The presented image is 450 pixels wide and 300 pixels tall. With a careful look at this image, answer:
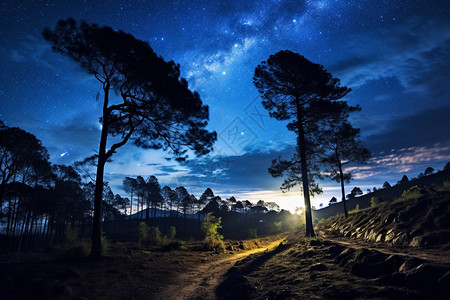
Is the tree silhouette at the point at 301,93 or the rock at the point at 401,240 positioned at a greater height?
the tree silhouette at the point at 301,93

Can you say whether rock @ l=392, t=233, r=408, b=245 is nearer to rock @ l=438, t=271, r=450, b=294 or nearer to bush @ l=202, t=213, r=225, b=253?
rock @ l=438, t=271, r=450, b=294

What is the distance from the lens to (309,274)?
6.80 m

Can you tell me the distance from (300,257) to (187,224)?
79.6 m

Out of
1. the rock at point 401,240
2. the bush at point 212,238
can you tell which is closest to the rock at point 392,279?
the rock at point 401,240

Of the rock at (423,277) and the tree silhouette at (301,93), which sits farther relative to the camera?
the tree silhouette at (301,93)

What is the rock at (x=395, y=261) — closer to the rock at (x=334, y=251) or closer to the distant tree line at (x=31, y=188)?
the rock at (x=334, y=251)

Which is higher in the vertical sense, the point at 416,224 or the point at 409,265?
the point at 416,224

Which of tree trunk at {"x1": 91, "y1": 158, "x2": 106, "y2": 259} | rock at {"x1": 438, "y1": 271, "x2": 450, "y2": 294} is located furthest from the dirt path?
rock at {"x1": 438, "y1": 271, "x2": 450, "y2": 294}

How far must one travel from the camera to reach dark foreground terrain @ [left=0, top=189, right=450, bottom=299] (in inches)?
185

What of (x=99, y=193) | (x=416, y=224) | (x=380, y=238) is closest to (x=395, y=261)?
(x=416, y=224)

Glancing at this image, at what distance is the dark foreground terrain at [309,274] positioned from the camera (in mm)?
4699

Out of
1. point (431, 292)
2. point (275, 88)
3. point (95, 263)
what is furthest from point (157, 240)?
point (431, 292)

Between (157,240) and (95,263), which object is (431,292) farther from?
(157,240)

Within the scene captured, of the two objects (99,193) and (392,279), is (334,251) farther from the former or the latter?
(99,193)
